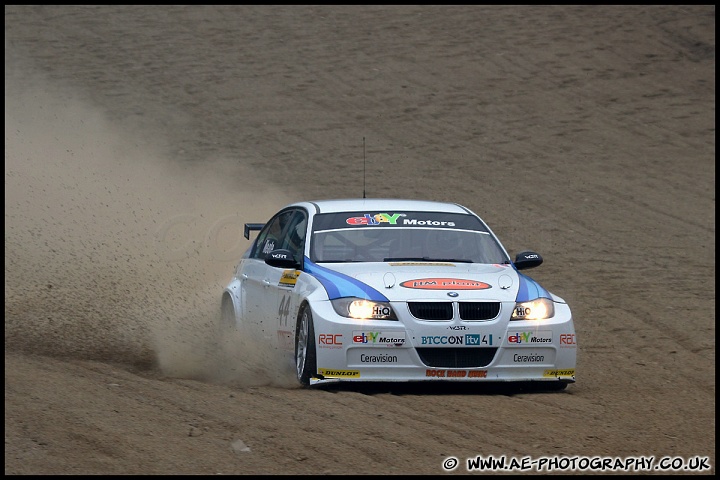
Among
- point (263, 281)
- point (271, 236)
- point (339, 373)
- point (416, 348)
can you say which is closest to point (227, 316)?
point (271, 236)

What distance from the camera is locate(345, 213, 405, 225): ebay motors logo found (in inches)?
372

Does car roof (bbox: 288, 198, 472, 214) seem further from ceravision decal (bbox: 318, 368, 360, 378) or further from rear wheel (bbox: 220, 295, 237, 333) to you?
ceravision decal (bbox: 318, 368, 360, 378)

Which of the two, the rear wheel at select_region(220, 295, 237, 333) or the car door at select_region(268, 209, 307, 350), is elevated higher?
the car door at select_region(268, 209, 307, 350)

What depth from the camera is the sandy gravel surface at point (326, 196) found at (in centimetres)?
665

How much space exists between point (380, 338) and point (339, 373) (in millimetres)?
365

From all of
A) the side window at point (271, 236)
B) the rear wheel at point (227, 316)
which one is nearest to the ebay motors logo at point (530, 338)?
the side window at point (271, 236)

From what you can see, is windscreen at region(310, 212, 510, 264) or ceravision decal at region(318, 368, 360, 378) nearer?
ceravision decal at region(318, 368, 360, 378)

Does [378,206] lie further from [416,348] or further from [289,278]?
[416,348]

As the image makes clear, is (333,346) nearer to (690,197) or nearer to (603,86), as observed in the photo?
(690,197)

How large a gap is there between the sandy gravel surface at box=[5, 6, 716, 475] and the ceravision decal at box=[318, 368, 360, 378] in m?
0.15

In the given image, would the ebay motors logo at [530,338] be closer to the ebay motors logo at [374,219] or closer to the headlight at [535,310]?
the headlight at [535,310]

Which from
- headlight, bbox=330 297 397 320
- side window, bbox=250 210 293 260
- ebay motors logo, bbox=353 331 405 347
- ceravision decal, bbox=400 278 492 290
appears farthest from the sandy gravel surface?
side window, bbox=250 210 293 260

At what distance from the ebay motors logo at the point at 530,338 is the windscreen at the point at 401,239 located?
1202mm

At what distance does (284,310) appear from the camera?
29.5 ft
